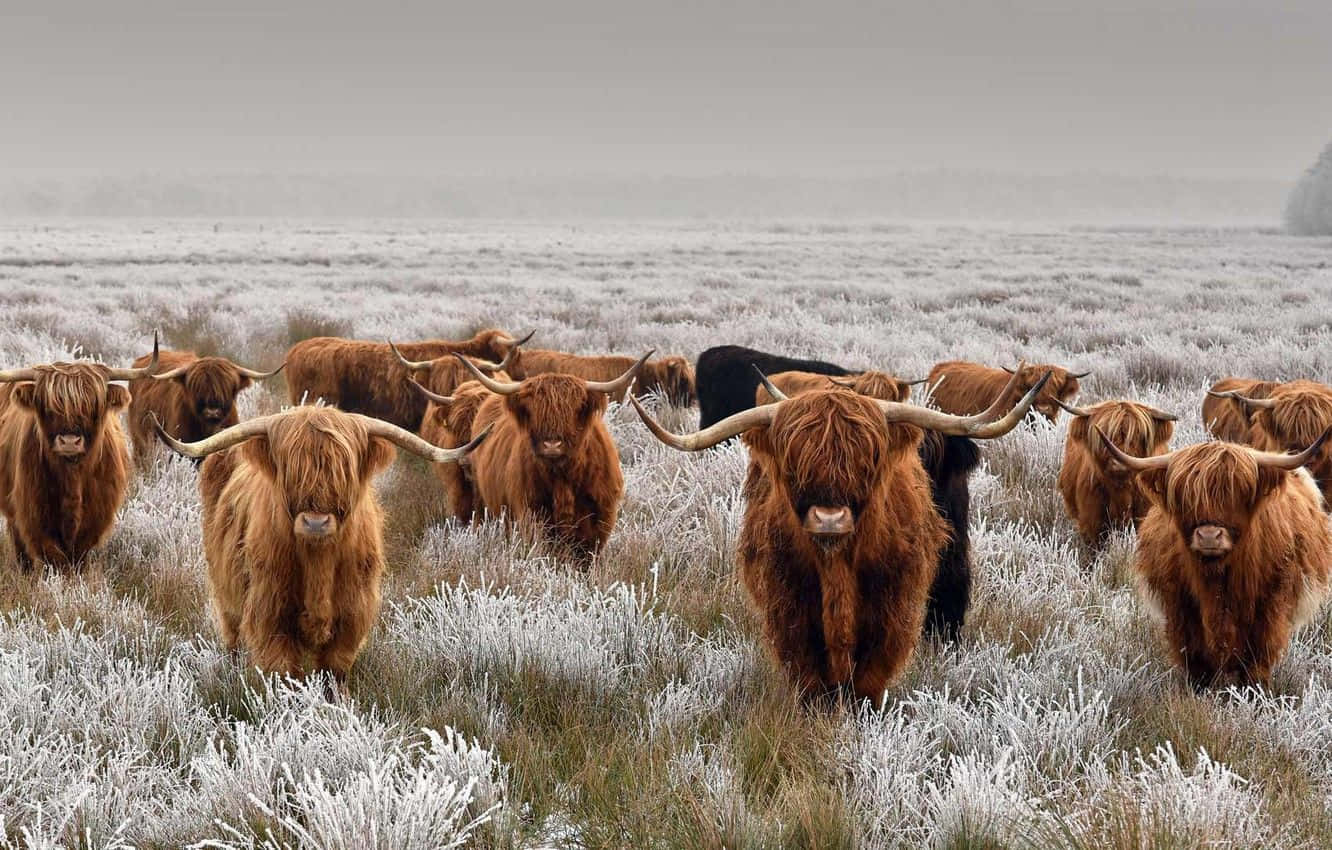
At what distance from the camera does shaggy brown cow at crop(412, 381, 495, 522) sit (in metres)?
7.10

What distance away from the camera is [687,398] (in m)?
10.8

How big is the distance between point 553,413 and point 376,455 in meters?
1.88

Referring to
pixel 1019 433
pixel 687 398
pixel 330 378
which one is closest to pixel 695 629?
pixel 1019 433

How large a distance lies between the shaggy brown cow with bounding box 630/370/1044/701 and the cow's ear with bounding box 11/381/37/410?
352cm

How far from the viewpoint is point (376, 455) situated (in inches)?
152

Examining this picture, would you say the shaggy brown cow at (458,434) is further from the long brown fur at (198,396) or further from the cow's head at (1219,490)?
the cow's head at (1219,490)

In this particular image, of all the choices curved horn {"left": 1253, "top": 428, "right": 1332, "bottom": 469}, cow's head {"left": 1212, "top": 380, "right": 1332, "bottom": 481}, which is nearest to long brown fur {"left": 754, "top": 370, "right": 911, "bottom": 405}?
curved horn {"left": 1253, "top": 428, "right": 1332, "bottom": 469}

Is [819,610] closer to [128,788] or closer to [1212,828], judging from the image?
[1212,828]

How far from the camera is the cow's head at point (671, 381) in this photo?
35.5ft

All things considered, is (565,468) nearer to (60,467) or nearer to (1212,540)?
(60,467)

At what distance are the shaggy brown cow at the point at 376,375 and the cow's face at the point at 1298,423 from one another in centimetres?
673

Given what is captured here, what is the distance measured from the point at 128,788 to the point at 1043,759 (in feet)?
9.58

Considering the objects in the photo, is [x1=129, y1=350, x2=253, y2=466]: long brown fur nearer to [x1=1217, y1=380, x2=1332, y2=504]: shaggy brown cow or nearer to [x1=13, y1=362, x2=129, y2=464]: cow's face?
[x1=13, y1=362, x2=129, y2=464]: cow's face

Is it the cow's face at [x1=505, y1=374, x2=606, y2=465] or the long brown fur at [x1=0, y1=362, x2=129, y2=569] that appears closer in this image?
the long brown fur at [x1=0, y1=362, x2=129, y2=569]
